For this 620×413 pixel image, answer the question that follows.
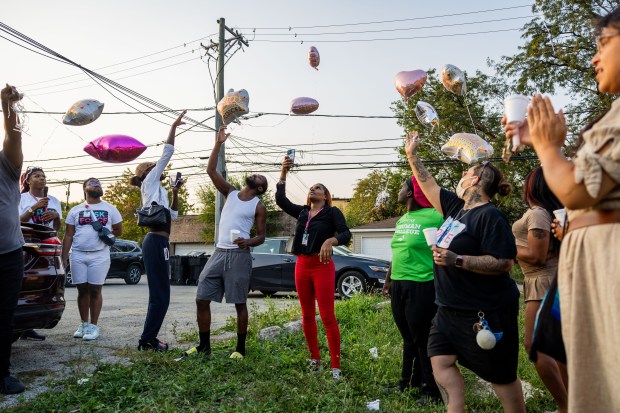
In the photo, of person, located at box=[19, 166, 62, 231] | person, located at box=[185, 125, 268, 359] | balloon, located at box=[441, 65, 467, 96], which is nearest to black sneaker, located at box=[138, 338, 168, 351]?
person, located at box=[185, 125, 268, 359]

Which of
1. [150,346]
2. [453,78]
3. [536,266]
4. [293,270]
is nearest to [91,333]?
[150,346]

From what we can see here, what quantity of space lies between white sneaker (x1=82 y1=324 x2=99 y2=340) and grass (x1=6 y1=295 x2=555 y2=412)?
3.87 feet

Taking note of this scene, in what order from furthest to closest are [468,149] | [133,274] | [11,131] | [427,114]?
[133,274], [427,114], [468,149], [11,131]

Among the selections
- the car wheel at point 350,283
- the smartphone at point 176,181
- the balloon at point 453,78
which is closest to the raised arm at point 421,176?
the balloon at point 453,78

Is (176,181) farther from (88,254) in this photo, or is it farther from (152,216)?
(88,254)

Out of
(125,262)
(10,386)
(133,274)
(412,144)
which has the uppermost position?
(412,144)

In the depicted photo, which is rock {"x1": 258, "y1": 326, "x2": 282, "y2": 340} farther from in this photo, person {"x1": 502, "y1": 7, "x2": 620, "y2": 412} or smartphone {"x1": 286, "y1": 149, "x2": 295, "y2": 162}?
person {"x1": 502, "y1": 7, "x2": 620, "y2": 412}

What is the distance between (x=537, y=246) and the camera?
3744mm

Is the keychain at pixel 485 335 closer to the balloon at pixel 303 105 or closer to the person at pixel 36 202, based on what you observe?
the person at pixel 36 202

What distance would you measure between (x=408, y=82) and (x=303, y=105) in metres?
1.91

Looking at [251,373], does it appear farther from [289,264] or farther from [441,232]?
[289,264]

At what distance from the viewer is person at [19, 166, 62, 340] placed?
20.0 feet

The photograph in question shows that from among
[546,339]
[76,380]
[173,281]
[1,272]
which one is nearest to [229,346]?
[76,380]

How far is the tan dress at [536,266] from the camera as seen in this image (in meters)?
3.72
